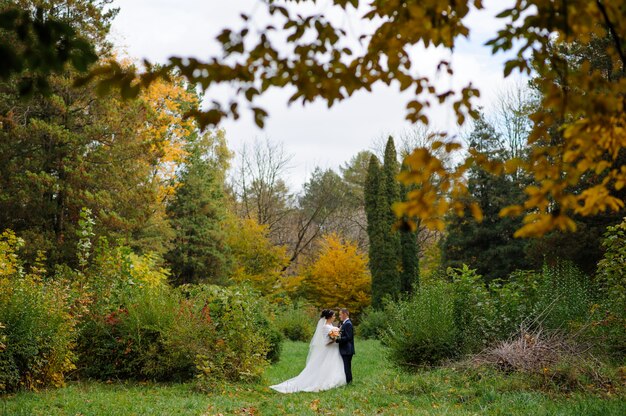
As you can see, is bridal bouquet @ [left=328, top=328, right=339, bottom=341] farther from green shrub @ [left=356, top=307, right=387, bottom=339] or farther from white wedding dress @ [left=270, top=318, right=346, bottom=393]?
green shrub @ [left=356, top=307, right=387, bottom=339]

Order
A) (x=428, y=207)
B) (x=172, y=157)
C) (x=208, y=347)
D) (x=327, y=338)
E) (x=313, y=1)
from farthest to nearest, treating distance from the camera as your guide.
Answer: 1. (x=172, y=157)
2. (x=327, y=338)
3. (x=208, y=347)
4. (x=313, y=1)
5. (x=428, y=207)

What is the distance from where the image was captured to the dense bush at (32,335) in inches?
326

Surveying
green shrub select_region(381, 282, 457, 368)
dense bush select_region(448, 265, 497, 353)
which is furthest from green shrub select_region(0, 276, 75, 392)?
dense bush select_region(448, 265, 497, 353)

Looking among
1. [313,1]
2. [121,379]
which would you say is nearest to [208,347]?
[121,379]

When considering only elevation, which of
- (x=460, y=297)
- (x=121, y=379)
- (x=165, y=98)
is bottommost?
(x=121, y=379)

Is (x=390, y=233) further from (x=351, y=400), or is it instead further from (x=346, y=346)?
(x=351, y=400)

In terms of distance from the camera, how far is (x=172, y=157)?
24.0 meters

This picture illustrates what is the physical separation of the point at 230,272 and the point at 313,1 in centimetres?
2493

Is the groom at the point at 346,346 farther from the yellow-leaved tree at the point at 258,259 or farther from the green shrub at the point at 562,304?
the yellow-leaved tree at the point at 258,259

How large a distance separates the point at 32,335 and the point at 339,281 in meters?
20.8

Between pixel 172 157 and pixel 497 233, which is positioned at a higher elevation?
pixel 172 157

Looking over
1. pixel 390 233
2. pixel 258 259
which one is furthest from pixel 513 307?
pixel 258 259

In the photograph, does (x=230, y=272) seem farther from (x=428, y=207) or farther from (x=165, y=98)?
(x=428, y=207)

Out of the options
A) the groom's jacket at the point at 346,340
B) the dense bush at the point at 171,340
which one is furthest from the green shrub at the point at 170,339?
the groom's jacket at the point at 346,340
